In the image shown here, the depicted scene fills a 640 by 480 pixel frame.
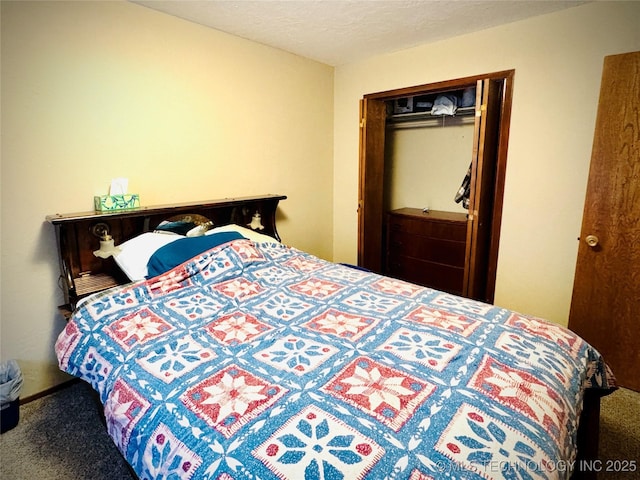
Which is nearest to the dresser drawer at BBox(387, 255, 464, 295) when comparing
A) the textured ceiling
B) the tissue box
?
the textured ceiling

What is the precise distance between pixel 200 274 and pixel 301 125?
6.38ft

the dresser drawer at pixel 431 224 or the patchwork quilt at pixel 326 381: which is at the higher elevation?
the dresser drawer at pixel 431 224

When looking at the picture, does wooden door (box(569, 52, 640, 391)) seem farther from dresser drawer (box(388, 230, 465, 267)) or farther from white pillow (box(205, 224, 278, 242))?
white pillow (box(205, 224, 278, 242))

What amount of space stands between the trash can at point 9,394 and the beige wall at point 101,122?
0.42 ft

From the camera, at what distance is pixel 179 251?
6.52ft

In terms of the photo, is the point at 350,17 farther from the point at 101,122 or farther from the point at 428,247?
the point at 428,247

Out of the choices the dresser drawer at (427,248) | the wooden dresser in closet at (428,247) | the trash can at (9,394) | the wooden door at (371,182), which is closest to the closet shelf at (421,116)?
the wooden door at (371,182)

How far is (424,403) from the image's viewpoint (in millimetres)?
993

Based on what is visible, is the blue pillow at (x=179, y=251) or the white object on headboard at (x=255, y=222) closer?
the blue pillow at (x=179, y=251)

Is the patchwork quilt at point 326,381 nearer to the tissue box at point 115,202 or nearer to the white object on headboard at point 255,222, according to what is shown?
the tissue box at point 115,202

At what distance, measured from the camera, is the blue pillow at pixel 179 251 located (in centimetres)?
192

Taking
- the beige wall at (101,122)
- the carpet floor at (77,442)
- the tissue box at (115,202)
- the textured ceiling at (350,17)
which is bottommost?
the carpet floor at (77,442)

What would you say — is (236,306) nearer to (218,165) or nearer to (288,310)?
(288,310)

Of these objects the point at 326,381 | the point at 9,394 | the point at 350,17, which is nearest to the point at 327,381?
the point at 326,381
